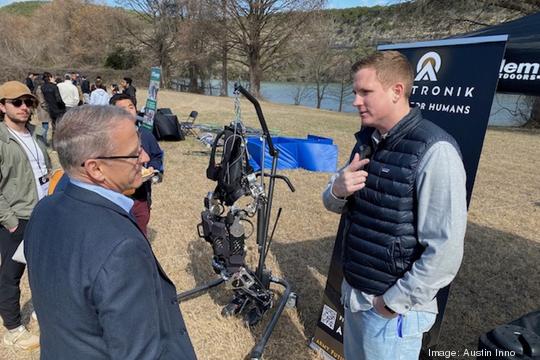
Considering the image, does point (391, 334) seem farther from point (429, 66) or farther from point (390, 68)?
point (429, 66)

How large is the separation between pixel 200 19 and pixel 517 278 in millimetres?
35367

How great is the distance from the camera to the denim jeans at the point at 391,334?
Answer: 1.65 meters

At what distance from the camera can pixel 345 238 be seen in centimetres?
189

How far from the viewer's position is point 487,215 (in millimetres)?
6285

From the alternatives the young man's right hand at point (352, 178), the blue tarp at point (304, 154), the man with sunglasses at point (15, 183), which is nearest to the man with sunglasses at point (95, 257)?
the young man's right hand at point (352, 178)

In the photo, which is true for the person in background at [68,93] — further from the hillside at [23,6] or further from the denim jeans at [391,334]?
the hillside at [23,6]

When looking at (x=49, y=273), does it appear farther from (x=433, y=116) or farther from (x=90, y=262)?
(x=433, y=116)

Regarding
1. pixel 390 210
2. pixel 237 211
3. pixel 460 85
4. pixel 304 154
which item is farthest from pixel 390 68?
pixel 304 154

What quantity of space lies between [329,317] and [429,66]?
2.06 m

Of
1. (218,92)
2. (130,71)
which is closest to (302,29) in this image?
(218,92)

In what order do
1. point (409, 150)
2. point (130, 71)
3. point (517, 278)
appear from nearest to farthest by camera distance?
point (409, 150)
point (517, 278)
point (130, 71)

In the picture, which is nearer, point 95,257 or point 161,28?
point 95,257

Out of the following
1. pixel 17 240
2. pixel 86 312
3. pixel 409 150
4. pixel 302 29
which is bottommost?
pixel 17 240

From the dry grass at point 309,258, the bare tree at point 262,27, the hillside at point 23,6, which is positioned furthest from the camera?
the hillside at point 23,6
